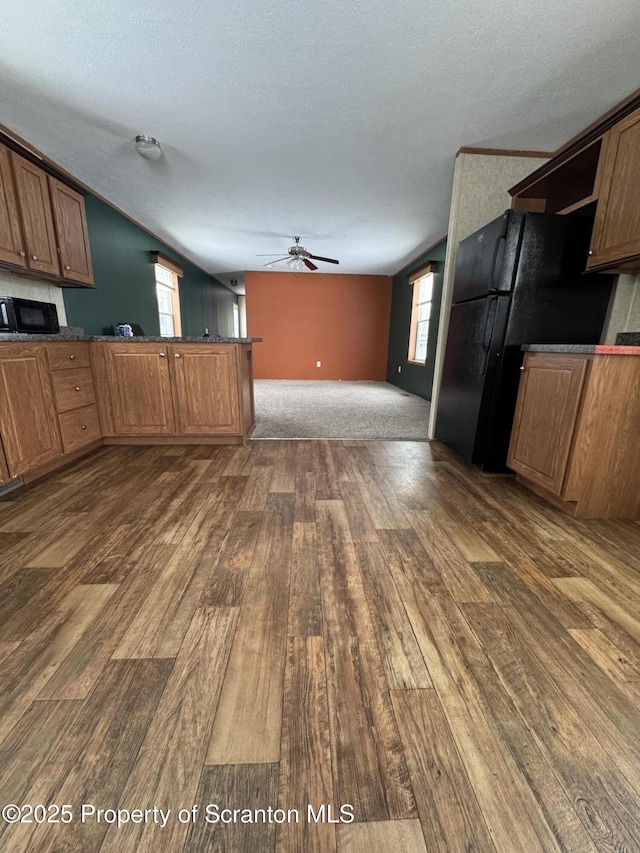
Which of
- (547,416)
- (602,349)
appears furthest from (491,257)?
(547,416)

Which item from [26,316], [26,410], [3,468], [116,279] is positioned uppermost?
[116,279]

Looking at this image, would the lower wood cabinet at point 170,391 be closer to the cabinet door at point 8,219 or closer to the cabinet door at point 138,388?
the cabinet door at point 138,388

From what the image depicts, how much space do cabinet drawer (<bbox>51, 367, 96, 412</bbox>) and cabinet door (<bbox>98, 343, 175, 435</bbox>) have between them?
13cm

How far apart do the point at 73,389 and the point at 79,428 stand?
301mm

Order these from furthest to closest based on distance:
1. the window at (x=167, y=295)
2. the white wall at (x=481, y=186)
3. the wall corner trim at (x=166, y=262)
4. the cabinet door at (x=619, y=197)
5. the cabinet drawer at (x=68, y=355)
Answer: the window at (x=167, y=295) < the wall corner trim at (x=166, y=262) < the white wall at (x=481, y=186) < the cabinet drawer at (x=68, y=355) < the cabinet door at (x=619, y=197)

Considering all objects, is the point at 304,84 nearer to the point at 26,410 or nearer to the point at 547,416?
the point at 547,416

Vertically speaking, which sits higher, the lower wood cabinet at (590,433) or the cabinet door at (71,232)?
the cabinet door at (71,232)

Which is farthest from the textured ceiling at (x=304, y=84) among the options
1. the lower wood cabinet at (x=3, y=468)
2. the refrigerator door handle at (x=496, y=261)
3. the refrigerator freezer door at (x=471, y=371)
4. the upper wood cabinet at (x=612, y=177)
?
the lower wood cabinet at (x=3, y=468)

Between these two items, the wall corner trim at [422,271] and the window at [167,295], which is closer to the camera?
the wall corner trim at [422,271]

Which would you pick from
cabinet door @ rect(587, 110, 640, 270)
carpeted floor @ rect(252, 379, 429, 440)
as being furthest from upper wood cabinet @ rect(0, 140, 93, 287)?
cabinet door @ rect(587, 110, 640, 270)

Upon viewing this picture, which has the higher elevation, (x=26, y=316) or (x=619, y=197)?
(x=619, y=197)

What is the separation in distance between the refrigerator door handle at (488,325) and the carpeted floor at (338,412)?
120 cm

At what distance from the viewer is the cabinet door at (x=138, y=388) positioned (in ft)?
9.17

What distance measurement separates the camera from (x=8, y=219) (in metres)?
2.27
